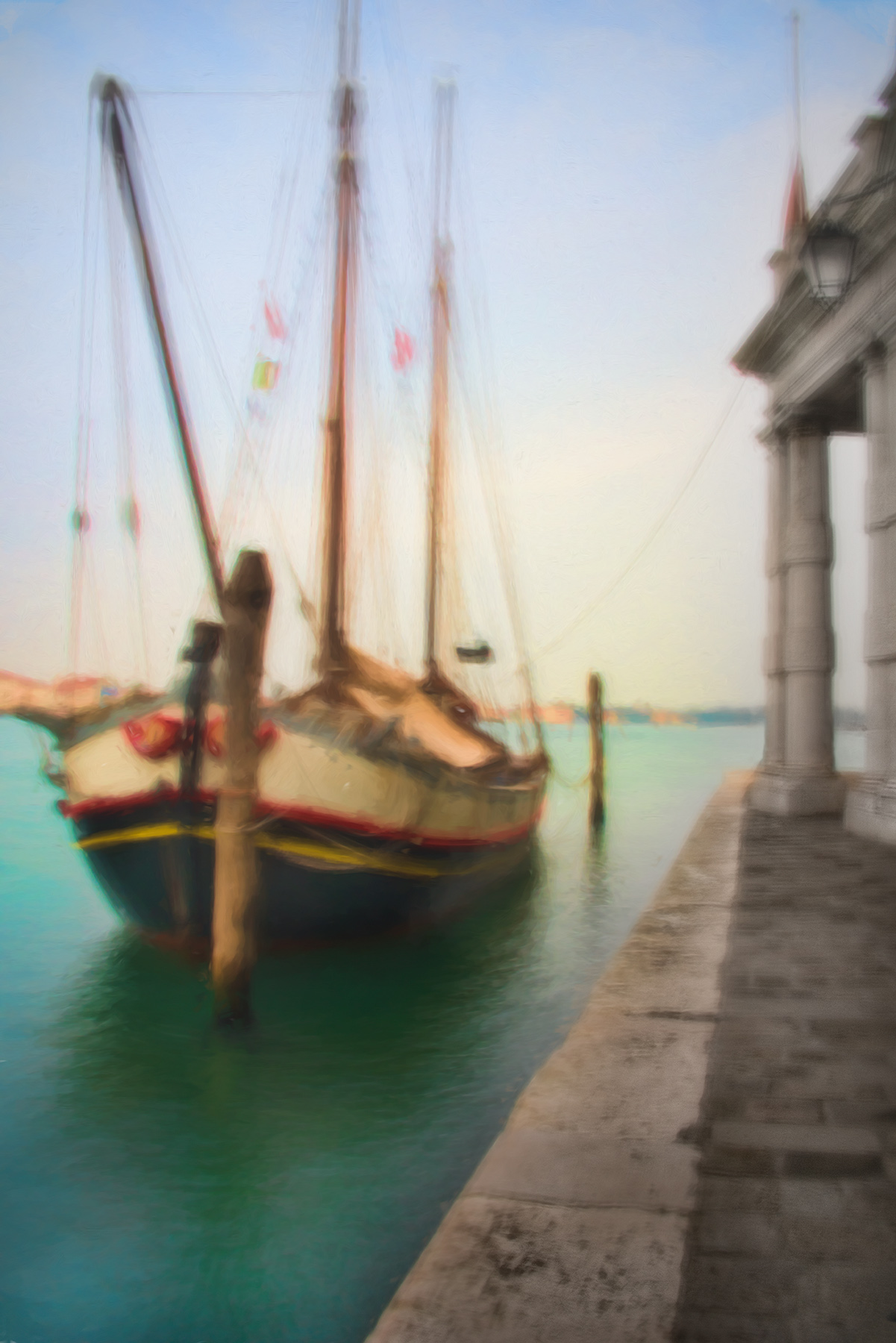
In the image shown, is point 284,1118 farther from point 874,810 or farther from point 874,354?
point 874,354

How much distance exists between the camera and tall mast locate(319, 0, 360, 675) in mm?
12281

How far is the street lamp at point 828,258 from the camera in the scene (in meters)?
7.24

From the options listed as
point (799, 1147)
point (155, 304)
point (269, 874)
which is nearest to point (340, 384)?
point (155, 304)

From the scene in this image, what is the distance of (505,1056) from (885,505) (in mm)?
6428

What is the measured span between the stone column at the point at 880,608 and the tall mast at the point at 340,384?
21.3 ft

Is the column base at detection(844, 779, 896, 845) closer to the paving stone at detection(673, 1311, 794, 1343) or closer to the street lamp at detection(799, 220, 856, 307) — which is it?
the street lamp at detection(799, 220, 856, 307)

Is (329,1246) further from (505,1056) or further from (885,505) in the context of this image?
(885,505)

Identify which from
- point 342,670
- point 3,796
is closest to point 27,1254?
point 342,670

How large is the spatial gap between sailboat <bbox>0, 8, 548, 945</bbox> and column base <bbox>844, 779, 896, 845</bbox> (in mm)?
4700

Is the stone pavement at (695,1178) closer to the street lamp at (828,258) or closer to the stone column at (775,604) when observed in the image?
the street lamp at (828,258)

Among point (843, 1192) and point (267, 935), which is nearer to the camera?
point (843, 1192)

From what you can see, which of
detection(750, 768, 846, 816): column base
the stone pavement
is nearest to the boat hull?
detection(750, 768, 846, 816): column base

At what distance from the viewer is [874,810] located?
9.07 metres

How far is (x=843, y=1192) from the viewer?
2.67 m
